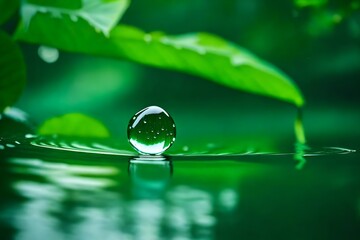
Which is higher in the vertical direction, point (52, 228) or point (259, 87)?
point (259, 87)

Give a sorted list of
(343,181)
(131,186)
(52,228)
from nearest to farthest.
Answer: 1. (52,228)
2. (131,186)
3. (343,181)

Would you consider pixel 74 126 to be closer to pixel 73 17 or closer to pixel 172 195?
pixel 73 17

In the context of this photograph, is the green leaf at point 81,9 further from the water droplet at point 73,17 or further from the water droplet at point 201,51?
the water droplet at point 201,51

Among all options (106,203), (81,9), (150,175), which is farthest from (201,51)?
(106,203)

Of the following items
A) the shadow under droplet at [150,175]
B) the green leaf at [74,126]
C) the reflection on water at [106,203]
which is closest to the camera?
the reflection on water at [106,203]

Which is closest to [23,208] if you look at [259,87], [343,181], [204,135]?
[343,181]

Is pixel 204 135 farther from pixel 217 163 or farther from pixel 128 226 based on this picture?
pixel 128 226

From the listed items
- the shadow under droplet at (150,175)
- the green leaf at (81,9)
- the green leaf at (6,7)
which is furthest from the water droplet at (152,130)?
the green leaf at (6,7)

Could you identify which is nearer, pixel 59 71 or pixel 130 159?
pixel 130 159
